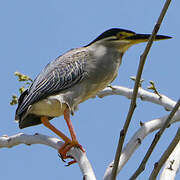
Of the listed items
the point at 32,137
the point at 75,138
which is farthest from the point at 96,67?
the point at 32,137

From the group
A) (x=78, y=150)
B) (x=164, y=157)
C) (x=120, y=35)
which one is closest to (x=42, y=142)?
(x=78, y=150)

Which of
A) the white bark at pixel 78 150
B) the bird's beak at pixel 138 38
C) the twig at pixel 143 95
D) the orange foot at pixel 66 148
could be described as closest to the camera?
the white bark at pixel 78 150

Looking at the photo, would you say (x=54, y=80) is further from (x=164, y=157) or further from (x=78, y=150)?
(x=164, y=157)

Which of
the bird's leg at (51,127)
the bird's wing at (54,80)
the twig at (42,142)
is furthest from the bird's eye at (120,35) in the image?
the twig at (42,142)

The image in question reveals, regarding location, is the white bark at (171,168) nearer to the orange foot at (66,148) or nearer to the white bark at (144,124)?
the white bark at (144,124)

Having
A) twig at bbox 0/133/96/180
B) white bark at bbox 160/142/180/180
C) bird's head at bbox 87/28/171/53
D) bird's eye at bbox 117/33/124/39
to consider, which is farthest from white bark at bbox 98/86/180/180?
bird's eye at bbox 117/33/124/39

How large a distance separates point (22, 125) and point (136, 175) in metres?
2.93

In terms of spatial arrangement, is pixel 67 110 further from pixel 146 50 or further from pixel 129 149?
pixel 146 50

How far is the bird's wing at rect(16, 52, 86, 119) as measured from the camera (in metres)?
4.89

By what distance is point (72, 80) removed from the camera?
16.3 feet

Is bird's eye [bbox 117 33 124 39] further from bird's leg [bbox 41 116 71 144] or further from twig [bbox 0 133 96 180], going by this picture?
twig [bbox 0 133 96 180]

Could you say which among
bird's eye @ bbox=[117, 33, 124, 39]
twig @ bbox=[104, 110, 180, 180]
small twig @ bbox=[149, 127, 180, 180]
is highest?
bird's eye @ bbox=[117, 33, 124, 39]

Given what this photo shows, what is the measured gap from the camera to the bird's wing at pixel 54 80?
4.89m

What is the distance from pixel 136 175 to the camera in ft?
8.32
